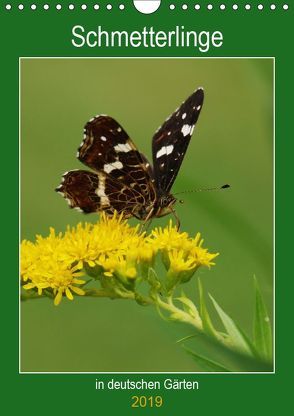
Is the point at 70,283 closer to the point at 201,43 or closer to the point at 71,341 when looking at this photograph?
the point at 71,341

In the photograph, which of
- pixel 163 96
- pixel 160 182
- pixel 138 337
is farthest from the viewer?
pixel 163 96

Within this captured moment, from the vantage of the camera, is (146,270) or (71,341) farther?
(71,341)

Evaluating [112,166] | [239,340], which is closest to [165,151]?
[112,166]

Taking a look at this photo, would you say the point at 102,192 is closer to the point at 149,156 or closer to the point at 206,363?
the point at 149,156

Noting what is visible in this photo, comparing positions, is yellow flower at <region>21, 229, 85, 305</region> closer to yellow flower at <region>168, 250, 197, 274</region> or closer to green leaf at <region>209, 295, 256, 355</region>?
yellow flower at <region>168, 250, 197, 274</region>

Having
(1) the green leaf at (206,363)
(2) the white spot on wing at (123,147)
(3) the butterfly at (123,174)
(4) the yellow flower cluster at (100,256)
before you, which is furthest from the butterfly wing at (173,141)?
(1) the green leaf at (206,363)

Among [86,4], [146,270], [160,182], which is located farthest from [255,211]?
[86,4]

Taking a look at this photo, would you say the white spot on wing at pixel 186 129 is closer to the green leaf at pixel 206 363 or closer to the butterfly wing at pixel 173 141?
the butterfly wing at pixel 173 141

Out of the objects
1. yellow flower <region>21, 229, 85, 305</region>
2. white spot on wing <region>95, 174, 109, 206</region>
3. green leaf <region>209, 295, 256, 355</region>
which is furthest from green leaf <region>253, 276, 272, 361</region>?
white spot on wing <region>95, 174, 109, 206</region>

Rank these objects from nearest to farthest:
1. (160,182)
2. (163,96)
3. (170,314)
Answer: (170,314) < (160,182) < (163,96)
